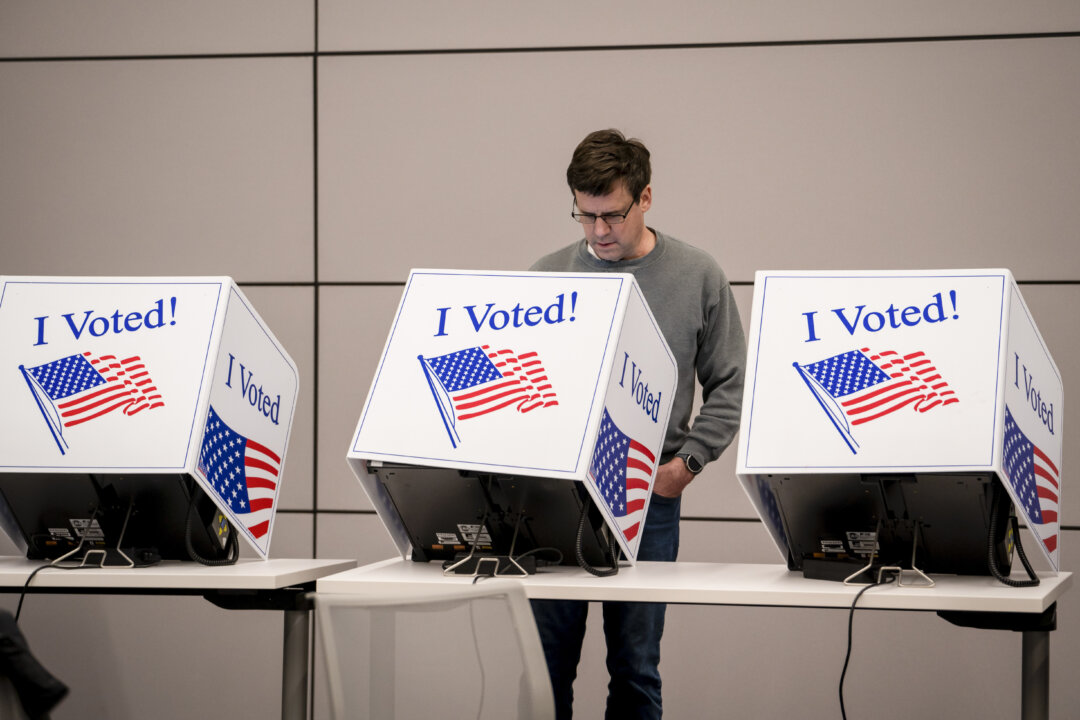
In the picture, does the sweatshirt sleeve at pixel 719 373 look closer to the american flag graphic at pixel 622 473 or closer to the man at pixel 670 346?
the man at pixel 670 346

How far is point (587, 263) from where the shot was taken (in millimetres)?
2379

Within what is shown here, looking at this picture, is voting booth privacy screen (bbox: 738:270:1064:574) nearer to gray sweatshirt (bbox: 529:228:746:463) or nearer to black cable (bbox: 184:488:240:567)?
gray sweatshirt (bbox: 529:228:746:463)

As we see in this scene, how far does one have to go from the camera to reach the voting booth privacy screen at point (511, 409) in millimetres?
1813

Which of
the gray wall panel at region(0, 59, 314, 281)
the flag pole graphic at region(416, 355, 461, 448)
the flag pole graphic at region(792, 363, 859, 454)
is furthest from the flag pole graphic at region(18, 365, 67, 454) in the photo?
the gray wall panel at region(0, 59, 314, 281)

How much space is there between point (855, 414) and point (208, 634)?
246cm

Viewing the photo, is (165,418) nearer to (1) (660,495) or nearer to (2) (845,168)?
(1) (660,495)

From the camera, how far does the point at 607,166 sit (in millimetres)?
2236

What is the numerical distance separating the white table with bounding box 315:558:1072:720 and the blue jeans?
271mm

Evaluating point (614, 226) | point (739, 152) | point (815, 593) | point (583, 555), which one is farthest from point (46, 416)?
point (739, 152)

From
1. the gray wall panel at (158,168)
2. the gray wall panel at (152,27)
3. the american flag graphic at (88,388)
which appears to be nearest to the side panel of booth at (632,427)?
the american flag graphic at (88,388)

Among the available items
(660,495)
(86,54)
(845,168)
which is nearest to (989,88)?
(845,168)

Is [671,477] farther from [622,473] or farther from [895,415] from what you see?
[895,415]

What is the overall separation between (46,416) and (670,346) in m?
1.23

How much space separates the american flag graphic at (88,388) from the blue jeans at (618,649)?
0.86 m
